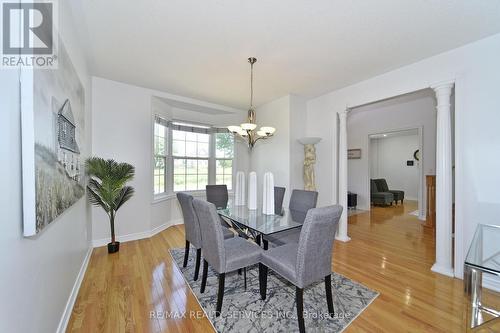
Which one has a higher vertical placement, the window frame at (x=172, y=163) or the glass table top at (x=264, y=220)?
the window frame at (x=172, y=163)

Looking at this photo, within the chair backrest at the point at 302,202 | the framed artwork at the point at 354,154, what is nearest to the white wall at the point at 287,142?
the chair backrest at the point at 302,202

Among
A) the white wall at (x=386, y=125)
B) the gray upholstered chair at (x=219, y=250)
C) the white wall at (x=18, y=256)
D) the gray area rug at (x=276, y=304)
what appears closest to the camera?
the white wall at (x=18, y=256)

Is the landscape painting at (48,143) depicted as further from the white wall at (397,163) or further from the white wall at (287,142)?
the white wall at (397,163)

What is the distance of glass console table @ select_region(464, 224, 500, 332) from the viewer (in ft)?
4.19

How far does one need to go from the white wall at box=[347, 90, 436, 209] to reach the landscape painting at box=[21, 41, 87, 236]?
201 inches

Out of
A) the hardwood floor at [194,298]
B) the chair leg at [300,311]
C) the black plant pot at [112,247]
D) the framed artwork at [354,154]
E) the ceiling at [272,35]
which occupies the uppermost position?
the ceiling at [272,35]

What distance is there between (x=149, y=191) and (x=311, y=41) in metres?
3.52

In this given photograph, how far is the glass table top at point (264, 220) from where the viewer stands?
2047mm

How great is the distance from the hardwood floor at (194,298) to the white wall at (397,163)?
17.6 ft

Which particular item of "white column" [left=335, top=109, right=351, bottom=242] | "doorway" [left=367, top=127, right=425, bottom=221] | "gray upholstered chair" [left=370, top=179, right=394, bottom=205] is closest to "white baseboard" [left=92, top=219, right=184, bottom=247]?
"white column" [left=335, top=109, right=351, bottom=242]

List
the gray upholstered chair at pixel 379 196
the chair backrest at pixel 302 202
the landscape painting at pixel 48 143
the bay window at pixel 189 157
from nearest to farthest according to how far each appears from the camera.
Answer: the landscape painting at pixel 48 143 < the chair backrest at pixel 302 202 < the bay window at pixel 189 157 < the gray upholstered chair at pixel 379 196

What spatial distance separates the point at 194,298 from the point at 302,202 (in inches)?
68.6

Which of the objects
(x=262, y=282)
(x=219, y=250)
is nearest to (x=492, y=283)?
(x=262, y=282)

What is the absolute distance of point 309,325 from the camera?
5.53 ft
